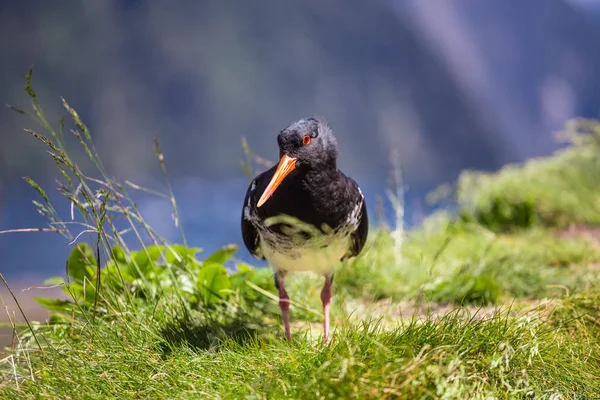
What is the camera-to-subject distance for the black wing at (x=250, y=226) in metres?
3.00

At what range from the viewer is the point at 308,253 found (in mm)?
2850

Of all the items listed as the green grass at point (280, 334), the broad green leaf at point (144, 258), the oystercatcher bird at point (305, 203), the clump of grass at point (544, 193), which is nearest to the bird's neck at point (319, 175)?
the oystercatcher bird at point (305, 203)

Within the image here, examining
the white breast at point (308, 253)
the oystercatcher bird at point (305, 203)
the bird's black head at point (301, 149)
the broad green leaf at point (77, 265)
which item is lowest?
the broad green leaf at point (77, 265)

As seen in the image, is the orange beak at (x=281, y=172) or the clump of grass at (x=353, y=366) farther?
the orange beak at (x=281, y=172)

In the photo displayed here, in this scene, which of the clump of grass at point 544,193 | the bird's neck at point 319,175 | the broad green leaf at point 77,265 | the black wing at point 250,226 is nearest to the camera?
the bird's neck at point 319,175

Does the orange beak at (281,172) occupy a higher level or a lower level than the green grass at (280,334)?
higher

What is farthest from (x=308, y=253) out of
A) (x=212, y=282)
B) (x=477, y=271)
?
(x=477, y=271)

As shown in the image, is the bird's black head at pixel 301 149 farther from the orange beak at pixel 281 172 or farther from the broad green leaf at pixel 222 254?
the broad green leaf at pixel 222 254

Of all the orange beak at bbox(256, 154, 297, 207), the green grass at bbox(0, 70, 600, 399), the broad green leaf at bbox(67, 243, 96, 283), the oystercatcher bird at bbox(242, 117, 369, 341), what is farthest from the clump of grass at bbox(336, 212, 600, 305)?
the broad green leaf at bbox(67, 243, 96, 283)

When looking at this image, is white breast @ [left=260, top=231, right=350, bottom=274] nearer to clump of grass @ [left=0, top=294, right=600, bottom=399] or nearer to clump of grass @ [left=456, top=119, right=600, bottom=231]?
clump of grass @ [left=0, top=294, right=600, bottom=399]

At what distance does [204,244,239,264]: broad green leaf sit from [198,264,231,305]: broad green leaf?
1.31 feet

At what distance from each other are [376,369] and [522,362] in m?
0.66

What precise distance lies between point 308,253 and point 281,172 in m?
0.51

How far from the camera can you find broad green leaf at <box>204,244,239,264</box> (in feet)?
12.7
